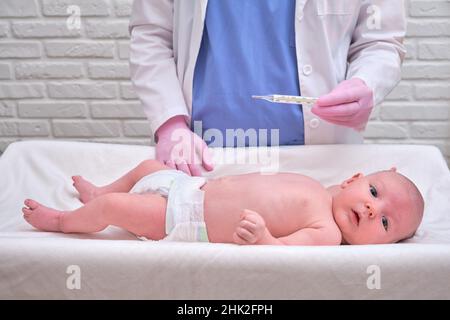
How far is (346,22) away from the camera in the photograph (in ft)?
3.77

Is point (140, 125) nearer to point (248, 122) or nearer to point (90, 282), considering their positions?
point (248, 122)

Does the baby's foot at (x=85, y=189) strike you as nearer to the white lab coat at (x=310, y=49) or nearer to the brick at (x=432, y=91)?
the white lab coat at (x=310, y=49)

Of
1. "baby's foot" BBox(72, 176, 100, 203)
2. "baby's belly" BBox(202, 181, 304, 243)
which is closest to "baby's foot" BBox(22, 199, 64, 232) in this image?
"baby's foot" BBox(72, 176, 100, 203)

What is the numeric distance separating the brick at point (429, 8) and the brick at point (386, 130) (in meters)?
0.39

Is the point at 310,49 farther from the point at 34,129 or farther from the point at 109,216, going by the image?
the point at 34,129

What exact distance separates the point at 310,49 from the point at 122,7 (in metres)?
0.96

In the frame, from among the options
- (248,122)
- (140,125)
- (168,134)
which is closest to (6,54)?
(140,125)

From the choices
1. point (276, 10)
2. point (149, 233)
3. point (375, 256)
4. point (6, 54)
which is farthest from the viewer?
point (6, 54)

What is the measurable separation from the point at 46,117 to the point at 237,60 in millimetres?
1109

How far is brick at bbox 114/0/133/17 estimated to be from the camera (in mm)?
1891

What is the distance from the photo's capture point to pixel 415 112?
1.97 m

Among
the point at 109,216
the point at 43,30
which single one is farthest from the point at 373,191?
the point at 43,30

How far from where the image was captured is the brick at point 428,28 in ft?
6.14

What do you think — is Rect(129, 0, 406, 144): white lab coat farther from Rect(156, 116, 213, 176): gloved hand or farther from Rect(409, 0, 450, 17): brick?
Rect(409, 0, 450, 17): brick
